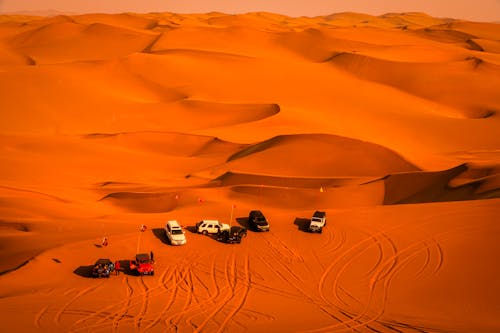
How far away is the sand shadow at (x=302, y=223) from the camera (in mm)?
20031

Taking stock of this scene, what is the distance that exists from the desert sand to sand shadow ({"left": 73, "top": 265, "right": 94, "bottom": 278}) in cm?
6

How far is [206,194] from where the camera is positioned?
88.4 feet

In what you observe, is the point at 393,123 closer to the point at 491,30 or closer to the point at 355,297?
the point at 355,297

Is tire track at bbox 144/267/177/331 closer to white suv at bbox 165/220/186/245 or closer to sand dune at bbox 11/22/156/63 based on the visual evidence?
white suv at bbox 165/220/186/245

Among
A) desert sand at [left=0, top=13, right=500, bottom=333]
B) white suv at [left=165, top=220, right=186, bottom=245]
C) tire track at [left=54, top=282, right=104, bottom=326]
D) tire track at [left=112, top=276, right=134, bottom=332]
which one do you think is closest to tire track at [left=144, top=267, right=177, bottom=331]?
desert sand at [left=0, top=13, right=500, bottom=333]

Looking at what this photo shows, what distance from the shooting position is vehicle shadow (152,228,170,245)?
18.7 m

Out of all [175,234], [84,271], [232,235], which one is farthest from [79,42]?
[84,271]

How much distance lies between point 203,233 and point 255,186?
8516 millimetres

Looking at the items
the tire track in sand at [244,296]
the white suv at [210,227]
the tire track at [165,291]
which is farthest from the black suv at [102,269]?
the white suv at [210,227]

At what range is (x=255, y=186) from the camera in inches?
1092

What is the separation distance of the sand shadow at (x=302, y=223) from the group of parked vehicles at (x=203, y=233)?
229mm

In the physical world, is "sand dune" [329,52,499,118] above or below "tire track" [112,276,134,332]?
above

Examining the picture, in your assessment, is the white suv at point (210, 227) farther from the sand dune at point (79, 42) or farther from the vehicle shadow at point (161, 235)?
the sand dune at point (79, 42)

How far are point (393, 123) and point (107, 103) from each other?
22.4m
